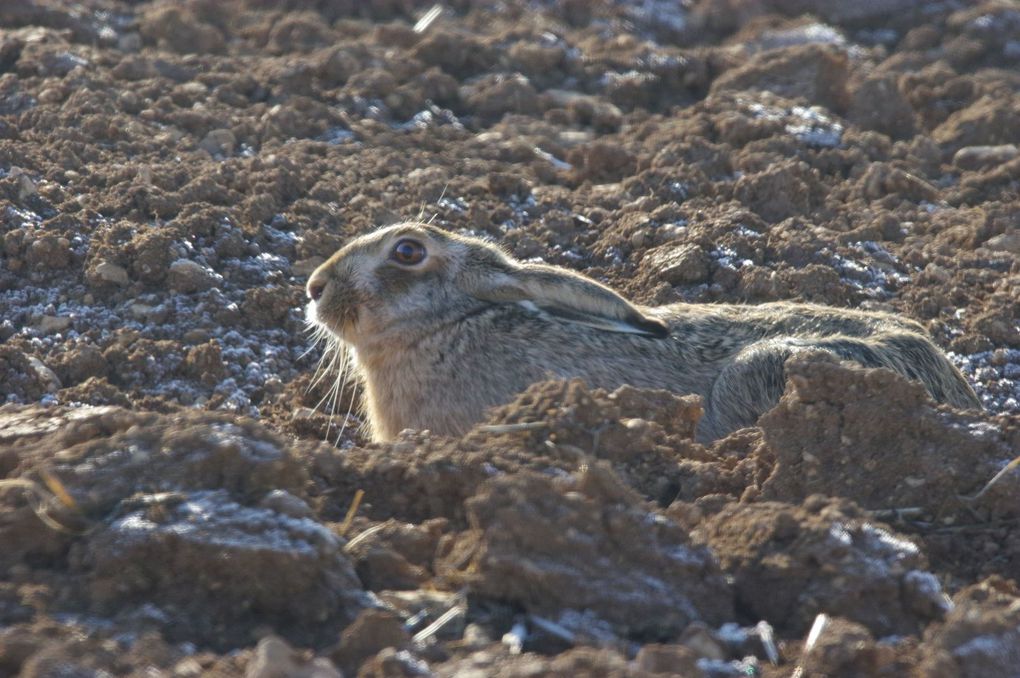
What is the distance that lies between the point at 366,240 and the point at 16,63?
12.0 ft

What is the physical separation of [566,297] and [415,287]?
0.76 meters

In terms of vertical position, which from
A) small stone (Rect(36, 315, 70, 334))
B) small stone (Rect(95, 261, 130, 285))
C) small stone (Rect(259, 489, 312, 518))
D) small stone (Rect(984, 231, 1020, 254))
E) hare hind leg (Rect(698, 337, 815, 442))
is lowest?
hare hind leg (Rect(698, 337, 815, 442))

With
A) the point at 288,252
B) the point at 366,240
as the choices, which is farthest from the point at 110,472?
the point at 288,252

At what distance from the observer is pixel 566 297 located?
6.27 m

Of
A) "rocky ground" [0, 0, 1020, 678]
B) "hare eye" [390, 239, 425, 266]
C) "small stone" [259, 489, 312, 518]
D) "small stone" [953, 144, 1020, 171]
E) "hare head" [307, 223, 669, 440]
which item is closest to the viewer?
"rocky ground" [0, 0, 1020, 678]

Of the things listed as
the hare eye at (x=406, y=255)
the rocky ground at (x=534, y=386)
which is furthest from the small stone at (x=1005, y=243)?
the hare eye at (x=406, y=255)

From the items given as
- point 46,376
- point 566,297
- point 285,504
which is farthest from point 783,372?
point 46,376

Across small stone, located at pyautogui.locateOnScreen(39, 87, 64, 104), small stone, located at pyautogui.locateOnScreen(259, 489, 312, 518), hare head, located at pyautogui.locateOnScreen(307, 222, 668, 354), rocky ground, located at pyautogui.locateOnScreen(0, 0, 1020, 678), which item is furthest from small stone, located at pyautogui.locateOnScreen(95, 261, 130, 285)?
small stone, located at pyautogui.locateOnScreen(259, 489, 312, 518)

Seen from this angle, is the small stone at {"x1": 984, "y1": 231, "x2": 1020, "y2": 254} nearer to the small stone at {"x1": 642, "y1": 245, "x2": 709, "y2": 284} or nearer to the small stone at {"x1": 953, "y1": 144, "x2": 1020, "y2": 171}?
the small stone at {"x1": 953, "y1": 144, "x2": 1020, "y2": 171}

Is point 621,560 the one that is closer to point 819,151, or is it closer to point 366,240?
point 366,240

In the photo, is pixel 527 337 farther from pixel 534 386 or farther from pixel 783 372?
pixel 534 386

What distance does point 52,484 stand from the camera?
370 cm

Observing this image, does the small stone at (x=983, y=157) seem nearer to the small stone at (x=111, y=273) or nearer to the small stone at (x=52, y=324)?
the small stone at (x=111, y=273)

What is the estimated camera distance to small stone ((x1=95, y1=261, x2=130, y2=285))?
6762mm
